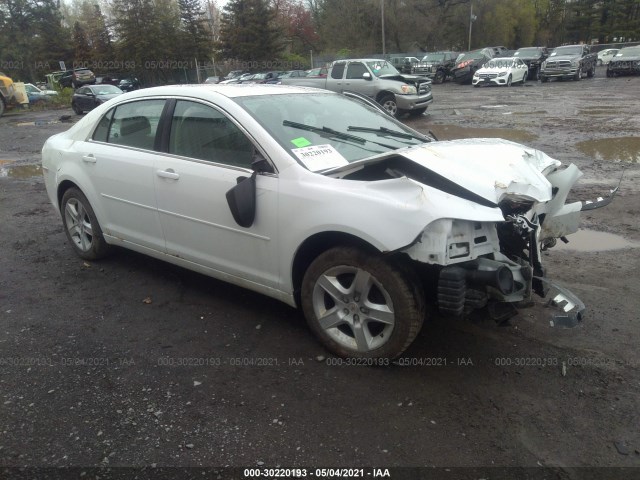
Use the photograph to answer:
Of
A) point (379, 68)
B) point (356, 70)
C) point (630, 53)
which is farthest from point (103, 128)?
point (630, 53)

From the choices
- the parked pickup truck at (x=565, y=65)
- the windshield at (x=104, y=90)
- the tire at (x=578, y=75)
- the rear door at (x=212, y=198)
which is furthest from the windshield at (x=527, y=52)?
the rear door at (x=212, y=198)

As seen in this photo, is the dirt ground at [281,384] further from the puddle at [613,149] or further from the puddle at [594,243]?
the puddle at [613,149]

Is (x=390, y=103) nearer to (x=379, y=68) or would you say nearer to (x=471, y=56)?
(x=379, y=68)

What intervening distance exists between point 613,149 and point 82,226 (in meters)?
9.69

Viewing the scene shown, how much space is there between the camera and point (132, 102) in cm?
452

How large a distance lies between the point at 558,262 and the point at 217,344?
327cm

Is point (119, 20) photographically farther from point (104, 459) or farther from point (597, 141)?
point (104, 459)

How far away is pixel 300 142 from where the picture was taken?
11.7 ft

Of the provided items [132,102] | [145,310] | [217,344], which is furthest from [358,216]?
[132,102]

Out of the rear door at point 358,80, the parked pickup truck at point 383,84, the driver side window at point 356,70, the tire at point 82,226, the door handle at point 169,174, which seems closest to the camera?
the door handle at point 169,174

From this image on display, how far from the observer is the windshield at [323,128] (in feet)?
11.6

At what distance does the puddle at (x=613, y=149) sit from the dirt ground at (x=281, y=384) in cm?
520

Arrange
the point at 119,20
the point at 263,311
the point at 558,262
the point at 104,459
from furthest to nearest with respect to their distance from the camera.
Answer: the point at 119,20, the point at 558,262, the point at 263,311, the point at 104,459

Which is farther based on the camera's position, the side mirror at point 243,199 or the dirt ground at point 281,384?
the side mirror at point 243,199
